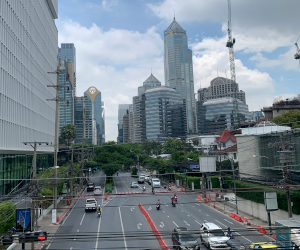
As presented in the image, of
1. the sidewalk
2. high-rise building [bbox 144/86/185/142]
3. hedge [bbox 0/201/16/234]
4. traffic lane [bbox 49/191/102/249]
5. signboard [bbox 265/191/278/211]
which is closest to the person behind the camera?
hedge [bbox 0/201/16/234]

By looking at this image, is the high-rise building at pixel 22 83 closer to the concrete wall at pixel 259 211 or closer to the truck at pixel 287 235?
the concrete wall at pixel 259 211

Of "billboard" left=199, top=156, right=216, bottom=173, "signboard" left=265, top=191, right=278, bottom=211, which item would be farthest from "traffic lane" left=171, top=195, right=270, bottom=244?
"billboard" left=199, top=156, right=216, bottom=173

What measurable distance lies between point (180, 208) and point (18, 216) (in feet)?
79.5

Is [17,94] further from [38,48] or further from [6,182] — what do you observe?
[38,48]

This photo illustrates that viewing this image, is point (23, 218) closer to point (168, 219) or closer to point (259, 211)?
point (168, 219)

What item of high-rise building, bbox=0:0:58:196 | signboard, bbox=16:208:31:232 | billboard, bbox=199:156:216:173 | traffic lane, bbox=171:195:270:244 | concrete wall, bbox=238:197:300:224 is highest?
high-rise building, bbox=0:0:58:196

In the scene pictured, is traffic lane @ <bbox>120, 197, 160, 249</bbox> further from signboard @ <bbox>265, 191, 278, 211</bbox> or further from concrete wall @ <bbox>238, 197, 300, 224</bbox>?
signboard @ <bbox>265, 191, 278, 211</bbox>

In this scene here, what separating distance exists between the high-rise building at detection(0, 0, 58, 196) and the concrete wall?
31235mm

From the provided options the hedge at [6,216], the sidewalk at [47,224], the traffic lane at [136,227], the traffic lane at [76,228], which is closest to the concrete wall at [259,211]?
the traffic lane at [136,227]

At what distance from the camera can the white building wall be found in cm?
3606

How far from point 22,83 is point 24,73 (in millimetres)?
2274

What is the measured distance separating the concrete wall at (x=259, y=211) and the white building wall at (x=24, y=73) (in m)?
31.1

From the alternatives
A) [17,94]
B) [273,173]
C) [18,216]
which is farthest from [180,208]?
[17,94]

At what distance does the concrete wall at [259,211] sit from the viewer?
27672 millimetres
